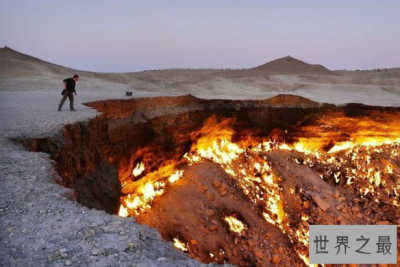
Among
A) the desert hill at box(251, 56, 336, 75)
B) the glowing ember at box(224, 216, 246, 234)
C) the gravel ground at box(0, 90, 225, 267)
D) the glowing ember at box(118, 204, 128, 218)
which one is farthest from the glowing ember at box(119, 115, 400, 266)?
the desert hill at box(251, 56, 336, 75)

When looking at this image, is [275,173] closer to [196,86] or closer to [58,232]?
[58,232]

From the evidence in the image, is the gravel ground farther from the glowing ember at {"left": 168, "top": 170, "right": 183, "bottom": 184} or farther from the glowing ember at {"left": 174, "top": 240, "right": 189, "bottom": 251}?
the glowing ember at {"left": 168, "top": 170, "right": 183, "bottom": 184}

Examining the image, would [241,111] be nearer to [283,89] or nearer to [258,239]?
[258,239]

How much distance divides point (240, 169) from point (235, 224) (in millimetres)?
3055

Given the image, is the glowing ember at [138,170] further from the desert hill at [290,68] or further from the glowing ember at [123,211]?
the desert hill at [290,68]

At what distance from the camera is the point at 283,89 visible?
2330 centimetres

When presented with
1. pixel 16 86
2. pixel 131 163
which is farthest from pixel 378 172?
pixel 16 86

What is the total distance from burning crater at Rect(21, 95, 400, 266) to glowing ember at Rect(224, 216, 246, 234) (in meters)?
0.03

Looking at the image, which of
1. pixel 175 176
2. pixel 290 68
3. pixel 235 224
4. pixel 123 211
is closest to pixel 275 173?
pixel 235 224

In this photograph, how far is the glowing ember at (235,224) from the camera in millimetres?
10051

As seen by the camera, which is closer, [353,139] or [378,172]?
[378,172]

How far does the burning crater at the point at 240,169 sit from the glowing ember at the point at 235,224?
1.3 inches

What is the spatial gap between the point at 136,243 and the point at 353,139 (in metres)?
13.2

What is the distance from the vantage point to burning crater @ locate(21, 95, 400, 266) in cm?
920
